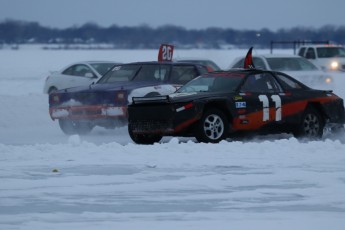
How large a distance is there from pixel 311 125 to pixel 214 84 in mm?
Result: 1907

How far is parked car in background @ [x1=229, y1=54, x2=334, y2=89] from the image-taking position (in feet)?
86.9

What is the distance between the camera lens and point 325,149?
13.4 m

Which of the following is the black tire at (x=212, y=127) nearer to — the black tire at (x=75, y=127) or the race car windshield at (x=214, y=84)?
the race car windshield at (x=214, y=84)

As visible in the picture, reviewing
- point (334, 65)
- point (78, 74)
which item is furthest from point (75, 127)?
point (334, 65)

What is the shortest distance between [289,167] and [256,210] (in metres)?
3.13

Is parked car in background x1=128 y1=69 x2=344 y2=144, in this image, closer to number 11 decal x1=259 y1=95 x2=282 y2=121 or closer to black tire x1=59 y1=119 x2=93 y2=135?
number 11 decal x1=259 y1=95 x2=282 y2=121

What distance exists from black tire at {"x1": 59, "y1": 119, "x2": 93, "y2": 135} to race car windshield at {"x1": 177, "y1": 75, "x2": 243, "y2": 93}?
9.13 feet

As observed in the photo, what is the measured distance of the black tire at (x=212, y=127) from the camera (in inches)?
570

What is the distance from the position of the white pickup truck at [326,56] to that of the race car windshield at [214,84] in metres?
19.7

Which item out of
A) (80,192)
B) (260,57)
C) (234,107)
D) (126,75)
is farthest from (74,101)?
(260,57)

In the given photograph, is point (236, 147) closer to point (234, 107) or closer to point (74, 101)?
point (234, 107)

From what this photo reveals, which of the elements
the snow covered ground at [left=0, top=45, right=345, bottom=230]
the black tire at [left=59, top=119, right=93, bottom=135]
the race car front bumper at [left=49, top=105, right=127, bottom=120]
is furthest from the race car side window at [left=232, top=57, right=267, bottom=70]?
the snow covered ground at [left=0, top=45, right=345, bottom=230]

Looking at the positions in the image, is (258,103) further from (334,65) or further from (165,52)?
(334,65)

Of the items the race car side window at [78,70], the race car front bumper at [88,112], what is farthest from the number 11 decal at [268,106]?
the race car side window at [78,70]
